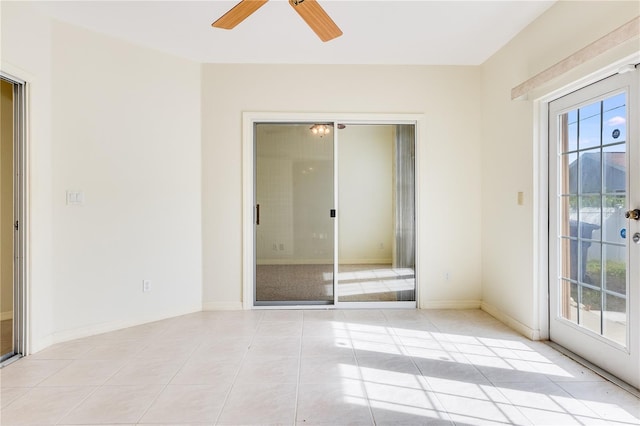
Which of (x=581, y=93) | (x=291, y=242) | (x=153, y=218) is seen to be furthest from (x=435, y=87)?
(x=153, y=218)

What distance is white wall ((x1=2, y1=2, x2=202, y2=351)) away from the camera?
9.00ft

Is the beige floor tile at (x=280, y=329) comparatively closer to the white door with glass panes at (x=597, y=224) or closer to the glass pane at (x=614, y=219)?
the white door with glass panes at (x=597, y=224)

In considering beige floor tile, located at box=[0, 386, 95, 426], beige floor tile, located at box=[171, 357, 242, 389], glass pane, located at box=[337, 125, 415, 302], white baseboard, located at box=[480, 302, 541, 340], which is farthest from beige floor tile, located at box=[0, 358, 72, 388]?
white baseboard, located at box=[480, 302, 541, 340]

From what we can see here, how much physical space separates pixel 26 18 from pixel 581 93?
166 inches

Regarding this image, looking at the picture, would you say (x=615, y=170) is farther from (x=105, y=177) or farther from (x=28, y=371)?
(x=28, y=371)

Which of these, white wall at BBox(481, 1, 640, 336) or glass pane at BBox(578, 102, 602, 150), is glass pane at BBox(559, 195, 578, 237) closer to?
white wall at BBox(481, 1, 640, 336)

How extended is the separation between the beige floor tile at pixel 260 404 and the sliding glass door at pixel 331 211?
1.70 m

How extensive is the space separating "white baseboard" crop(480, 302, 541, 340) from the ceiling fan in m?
2.88

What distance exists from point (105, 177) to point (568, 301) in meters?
4.09

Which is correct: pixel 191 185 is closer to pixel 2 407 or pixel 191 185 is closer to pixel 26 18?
pixel 26 18

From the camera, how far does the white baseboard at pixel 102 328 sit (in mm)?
2826

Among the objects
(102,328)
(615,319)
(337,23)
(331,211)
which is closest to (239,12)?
(337,23)

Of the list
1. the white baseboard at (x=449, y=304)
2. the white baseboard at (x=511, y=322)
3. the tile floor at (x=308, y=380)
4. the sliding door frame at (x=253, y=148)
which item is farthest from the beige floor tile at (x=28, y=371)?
the white baseboard at (x=511, y=322)

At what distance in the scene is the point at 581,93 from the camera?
2.48 metres
